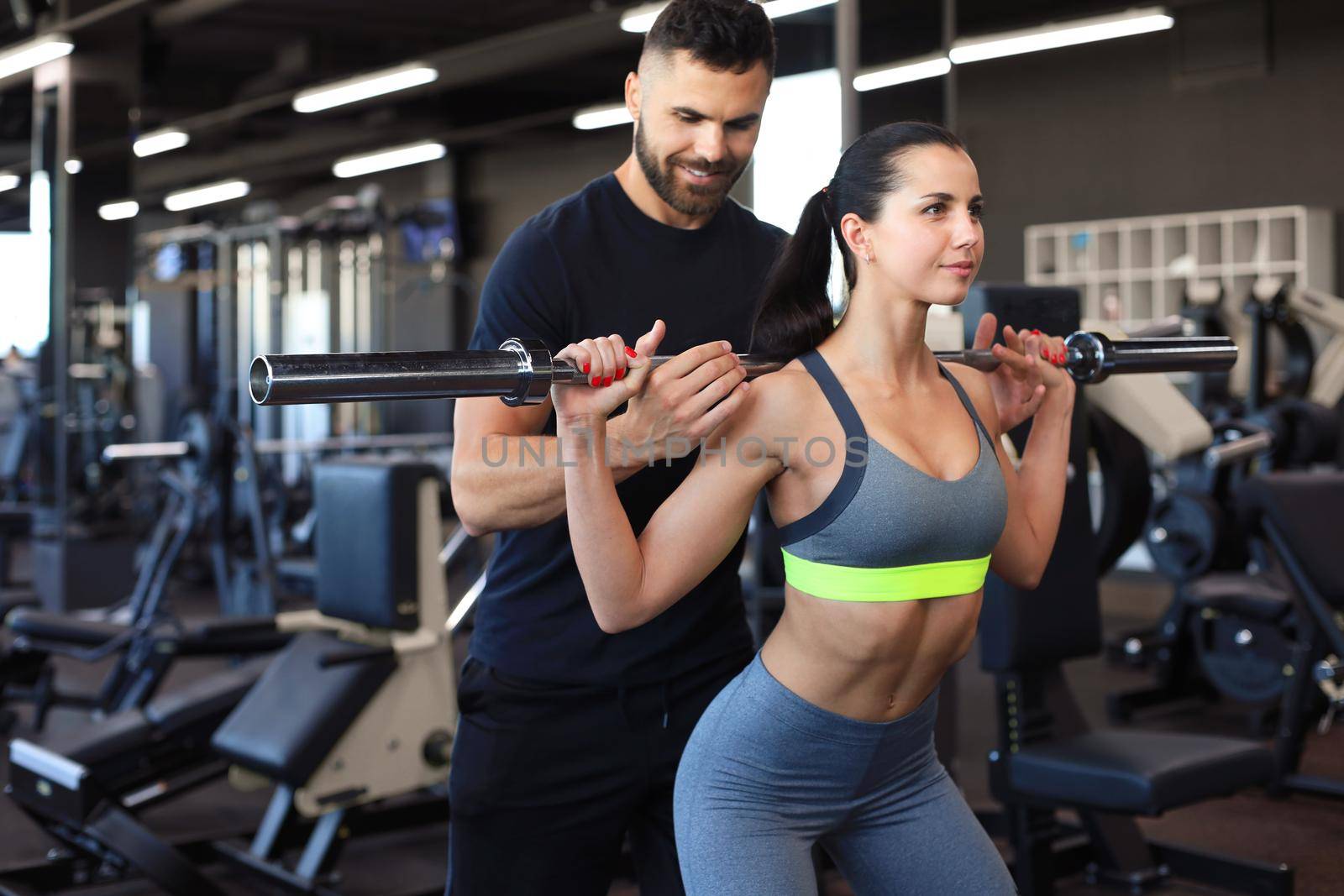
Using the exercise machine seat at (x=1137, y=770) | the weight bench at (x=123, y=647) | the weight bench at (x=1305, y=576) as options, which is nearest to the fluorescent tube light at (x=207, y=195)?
the weight bench at (x=123, y=647)

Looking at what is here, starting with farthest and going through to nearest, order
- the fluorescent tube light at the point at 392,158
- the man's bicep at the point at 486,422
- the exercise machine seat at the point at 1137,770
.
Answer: the fluorescent tube light at the point at 392,158
the exercise machine seat at the point at 1137,770
the man's bicep at the point at 486,422

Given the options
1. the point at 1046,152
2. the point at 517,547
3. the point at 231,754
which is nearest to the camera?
the point at 517,547

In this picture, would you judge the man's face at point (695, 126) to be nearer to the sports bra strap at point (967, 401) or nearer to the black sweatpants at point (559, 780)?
the sports bra strap at point (967, 401)

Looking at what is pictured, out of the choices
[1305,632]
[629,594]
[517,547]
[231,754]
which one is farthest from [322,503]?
[1305,632]

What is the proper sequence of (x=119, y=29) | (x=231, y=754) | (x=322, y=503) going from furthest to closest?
(x=119, y=29) < (x=322, y=503) < (x=231, y=754)

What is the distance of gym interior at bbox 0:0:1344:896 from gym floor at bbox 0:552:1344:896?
0.02 meters

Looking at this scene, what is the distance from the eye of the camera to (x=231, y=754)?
3076mm

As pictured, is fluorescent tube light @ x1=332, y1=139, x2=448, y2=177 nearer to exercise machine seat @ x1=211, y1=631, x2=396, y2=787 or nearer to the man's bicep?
exercise machine seat @ x1=211, y1=631, x2=396, y2=787

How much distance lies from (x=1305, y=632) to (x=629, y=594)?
311 centimetres

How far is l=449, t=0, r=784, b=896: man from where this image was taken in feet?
5.32

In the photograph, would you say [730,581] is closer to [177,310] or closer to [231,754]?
[231,754]

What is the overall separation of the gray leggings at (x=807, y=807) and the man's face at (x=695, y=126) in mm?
626

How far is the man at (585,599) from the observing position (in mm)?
1622

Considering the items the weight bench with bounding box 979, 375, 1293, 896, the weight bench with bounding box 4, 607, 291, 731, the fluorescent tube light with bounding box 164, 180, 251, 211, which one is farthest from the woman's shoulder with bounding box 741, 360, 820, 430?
the fluorescent tube light with bounding box 164, 180, 251, 211
